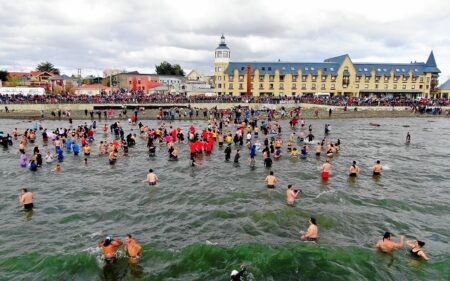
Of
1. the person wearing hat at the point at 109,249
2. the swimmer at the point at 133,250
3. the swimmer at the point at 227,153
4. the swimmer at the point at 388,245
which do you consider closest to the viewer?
the person wearing hat at the point at 109,249

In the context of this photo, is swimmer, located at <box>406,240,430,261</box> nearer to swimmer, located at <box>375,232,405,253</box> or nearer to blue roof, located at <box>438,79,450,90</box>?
swimmer, located at <box>375,232,405,253</box>

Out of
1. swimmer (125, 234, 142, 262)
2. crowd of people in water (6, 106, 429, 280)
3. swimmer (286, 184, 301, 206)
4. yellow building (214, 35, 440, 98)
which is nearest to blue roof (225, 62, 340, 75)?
yellow building (214, 35, 440, 98)

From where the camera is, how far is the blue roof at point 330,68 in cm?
7638

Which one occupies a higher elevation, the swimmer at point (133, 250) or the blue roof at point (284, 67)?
the blue roof at point (284, 67)

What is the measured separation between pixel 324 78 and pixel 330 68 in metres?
2.80

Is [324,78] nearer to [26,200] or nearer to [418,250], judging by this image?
[418,250]

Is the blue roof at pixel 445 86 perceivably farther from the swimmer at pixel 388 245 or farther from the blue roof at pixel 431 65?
the swimmer at pixel 388 245

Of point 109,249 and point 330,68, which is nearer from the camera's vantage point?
point 109,249

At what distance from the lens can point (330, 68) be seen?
253 ft

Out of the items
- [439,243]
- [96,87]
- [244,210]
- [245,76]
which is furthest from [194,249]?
[96,87]

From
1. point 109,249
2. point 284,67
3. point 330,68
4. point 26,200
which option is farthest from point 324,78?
point 109,249

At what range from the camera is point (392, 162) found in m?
24.5

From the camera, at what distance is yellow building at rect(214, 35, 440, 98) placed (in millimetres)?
76188

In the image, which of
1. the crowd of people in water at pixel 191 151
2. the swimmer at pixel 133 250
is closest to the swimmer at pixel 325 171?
the crowd of people in water at pixel 191 151
